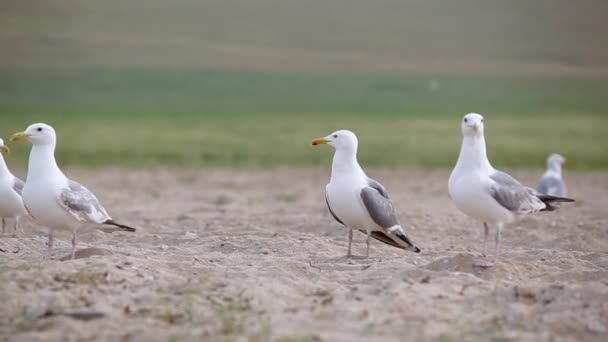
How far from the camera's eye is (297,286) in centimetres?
714

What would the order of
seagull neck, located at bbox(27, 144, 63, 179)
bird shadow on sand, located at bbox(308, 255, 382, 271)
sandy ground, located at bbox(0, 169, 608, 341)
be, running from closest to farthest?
sandy ground, located at bbox(0, 169, 608, 341)
seagull neck, located at bbox(27, 144, 63, 179)
bird shadow on sand, located at bbox(308, 255, 382, 271)

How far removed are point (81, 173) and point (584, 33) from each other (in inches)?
2232

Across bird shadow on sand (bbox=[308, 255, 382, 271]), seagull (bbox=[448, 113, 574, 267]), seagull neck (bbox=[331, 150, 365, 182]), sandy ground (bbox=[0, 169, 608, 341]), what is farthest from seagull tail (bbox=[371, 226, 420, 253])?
seagull (bbox=[448, 113, 574, 267])

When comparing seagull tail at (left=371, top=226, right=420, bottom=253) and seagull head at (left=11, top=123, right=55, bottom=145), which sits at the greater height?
seagull head at (left=11, top=123, right=55, bottom=145)

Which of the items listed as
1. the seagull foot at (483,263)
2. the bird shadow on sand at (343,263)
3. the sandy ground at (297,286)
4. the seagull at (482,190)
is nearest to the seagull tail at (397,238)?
the sandy ground at (297,286)

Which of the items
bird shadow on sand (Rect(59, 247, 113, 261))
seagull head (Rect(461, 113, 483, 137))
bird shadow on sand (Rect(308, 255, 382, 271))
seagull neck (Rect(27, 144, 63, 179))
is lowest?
bird shadow on sand (Rect(59, 247, 113, 261))

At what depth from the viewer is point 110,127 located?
31094 mm

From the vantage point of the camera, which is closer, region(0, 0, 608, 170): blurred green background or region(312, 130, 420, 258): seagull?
region(312, 130, 420, 258): seagull

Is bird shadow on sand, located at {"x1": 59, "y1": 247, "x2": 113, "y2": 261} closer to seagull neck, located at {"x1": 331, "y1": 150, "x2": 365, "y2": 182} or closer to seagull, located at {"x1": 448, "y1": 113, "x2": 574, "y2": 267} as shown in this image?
seagull neck, located at {"x1": 331, "y1": 150, "x2": 365, "y2": 182}

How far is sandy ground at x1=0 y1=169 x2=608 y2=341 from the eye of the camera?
19.9 feet

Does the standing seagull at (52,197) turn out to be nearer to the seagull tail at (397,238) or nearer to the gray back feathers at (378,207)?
the gray back feathers at (378,207)

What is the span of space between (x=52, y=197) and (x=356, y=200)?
2.69 metres

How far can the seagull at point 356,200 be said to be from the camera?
8727 mm

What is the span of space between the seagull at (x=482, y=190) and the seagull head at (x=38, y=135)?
3.50 meters
